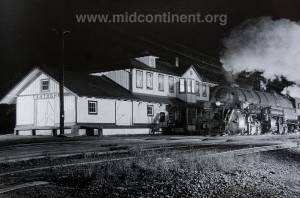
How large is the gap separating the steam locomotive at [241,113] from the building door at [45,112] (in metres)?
12.1

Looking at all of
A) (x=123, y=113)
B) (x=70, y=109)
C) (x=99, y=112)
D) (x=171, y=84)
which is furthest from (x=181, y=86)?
(x=70, y=109)

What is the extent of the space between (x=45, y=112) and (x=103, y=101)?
4886 mm

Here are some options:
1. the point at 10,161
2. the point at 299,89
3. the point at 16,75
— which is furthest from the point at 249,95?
the point at 16,75

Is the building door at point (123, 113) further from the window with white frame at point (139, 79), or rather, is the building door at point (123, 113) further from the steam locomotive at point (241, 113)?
the steam locomotive at point (241, 113)

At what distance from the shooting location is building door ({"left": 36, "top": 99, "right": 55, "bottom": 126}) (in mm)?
31547

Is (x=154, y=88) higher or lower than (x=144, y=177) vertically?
higher

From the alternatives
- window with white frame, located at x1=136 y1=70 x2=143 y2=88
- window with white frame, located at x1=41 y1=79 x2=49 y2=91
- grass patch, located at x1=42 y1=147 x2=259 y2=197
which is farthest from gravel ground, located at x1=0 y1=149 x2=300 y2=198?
window with white frame, located at x1=136 y1=70 x2=143 y2=88

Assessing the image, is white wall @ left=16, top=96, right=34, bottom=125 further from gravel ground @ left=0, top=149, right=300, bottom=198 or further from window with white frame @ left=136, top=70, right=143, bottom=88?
gravel ground @ left=0, top=149, right=300, bottom=198

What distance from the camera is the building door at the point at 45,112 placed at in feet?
104

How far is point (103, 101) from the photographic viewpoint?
104 feet

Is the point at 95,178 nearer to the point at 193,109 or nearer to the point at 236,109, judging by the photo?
the point at 236,109

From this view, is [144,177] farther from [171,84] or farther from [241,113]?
[171,84]

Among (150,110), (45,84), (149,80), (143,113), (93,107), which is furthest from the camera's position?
(149,80)

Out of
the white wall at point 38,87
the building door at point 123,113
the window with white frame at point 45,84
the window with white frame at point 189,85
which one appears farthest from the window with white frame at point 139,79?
the window with white frame at point 45,84
